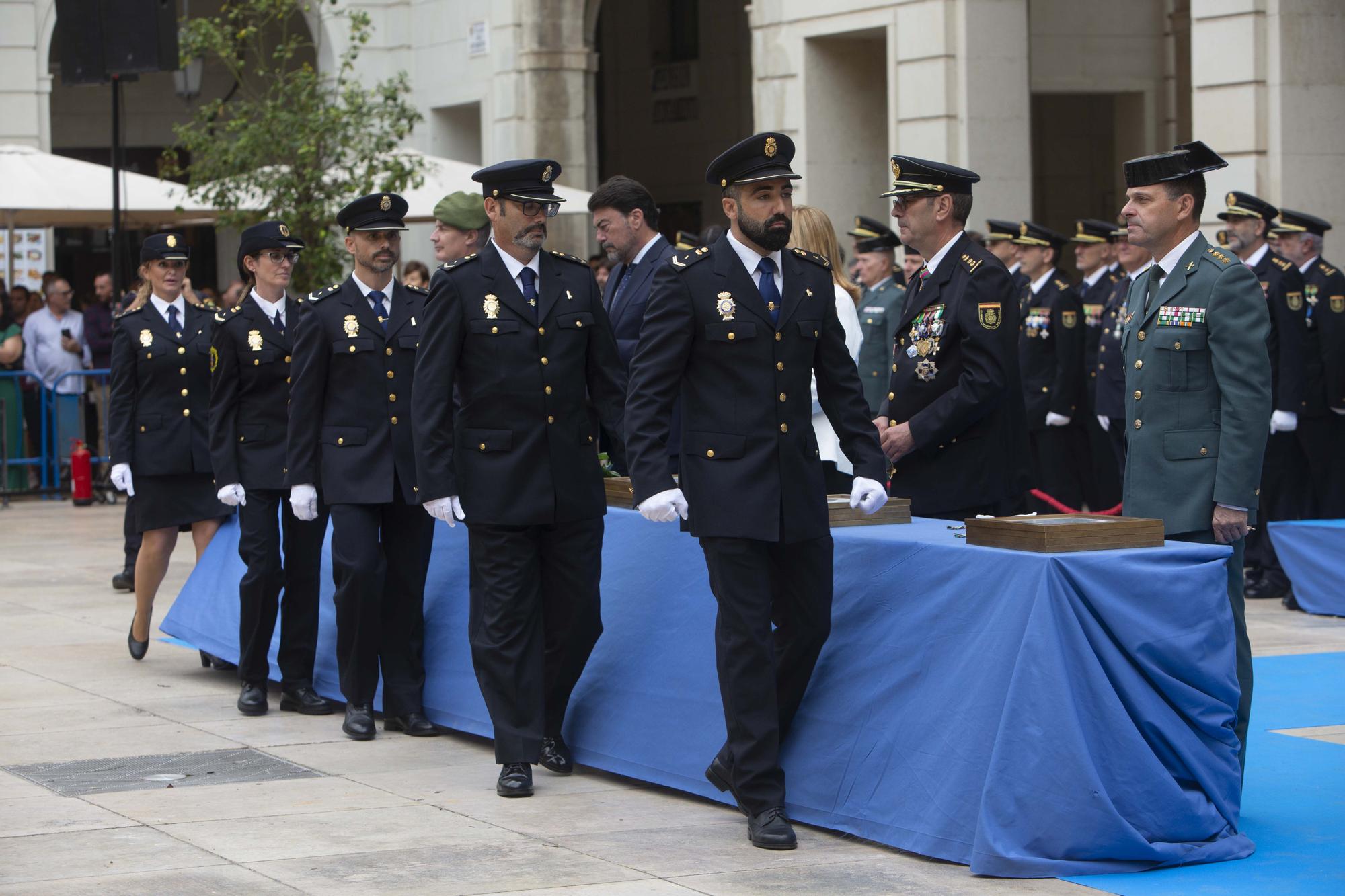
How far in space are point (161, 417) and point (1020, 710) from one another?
5.51 m

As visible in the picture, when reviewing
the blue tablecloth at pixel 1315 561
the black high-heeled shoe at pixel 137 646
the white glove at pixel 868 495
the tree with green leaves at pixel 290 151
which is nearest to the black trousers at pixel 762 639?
the white glove at pixel 868 495

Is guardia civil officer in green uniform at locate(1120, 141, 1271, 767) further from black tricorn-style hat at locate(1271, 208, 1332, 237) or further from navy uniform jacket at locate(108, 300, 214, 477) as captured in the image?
black tricorn-style hat at locate(1271, 208, 1332, 237)

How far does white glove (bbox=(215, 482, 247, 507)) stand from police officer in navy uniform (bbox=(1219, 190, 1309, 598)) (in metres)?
5.96

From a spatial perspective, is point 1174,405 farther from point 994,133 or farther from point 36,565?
point 994,133

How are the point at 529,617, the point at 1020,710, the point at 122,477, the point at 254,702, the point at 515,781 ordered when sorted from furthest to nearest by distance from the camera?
1. the point at 122,477
2. the point at 254,702
3. the point at 529,617
4. the point at 515,781
5. the point at 1020,710

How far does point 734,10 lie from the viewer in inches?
1053

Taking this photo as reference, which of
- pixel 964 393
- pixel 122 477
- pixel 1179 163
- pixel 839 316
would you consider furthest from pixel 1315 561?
pixel 122 477

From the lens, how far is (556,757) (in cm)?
702

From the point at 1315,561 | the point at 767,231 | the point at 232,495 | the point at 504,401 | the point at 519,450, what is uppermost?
the point at 767,231

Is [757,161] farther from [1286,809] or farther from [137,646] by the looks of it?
[137,646]

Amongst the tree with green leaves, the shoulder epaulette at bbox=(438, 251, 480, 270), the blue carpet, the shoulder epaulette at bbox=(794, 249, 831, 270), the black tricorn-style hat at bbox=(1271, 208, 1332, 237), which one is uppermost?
the tree with green leaves

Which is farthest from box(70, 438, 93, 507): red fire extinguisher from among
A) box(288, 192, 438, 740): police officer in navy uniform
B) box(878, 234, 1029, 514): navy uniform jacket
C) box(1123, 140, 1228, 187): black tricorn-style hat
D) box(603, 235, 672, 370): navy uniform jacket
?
box(1123, 140, 1228, 187): black tricorn-style hat

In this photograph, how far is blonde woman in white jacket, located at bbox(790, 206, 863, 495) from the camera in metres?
8.10

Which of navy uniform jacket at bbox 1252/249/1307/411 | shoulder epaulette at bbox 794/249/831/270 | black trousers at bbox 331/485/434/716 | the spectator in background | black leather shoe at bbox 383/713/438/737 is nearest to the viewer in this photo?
shoulder epaulette at bbox 794/249/831/270
